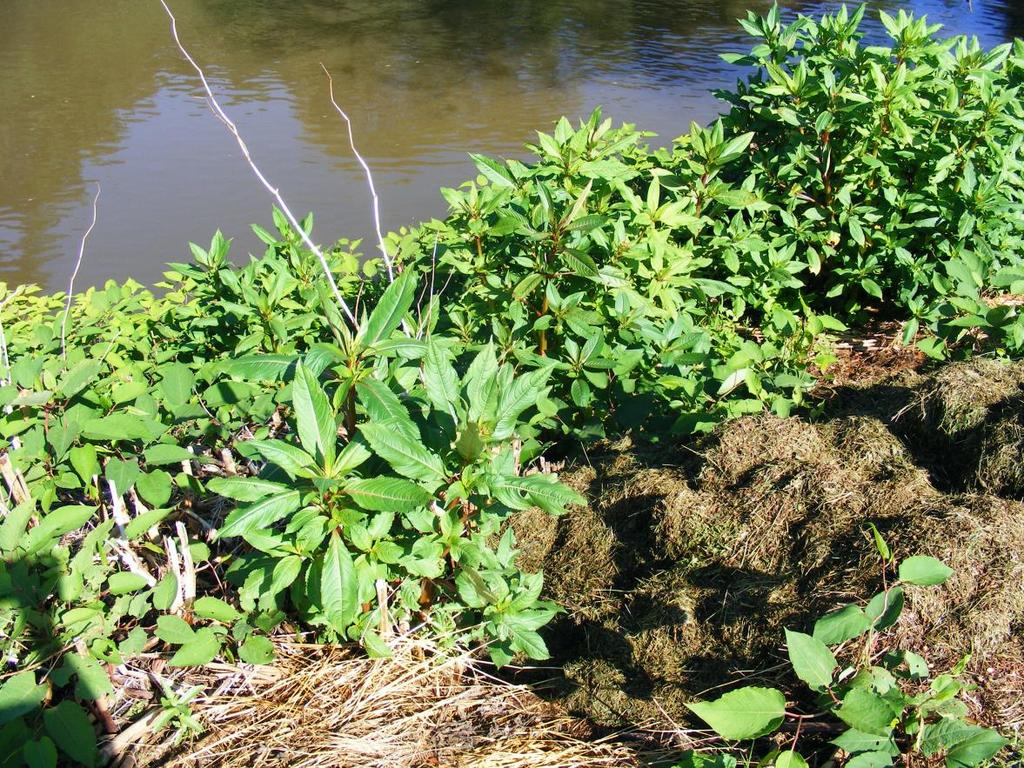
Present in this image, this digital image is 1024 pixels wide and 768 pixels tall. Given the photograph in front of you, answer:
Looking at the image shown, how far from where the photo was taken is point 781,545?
8.23ft

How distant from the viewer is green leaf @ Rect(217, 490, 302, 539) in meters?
2.10

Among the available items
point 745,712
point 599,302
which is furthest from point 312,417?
point 599,302

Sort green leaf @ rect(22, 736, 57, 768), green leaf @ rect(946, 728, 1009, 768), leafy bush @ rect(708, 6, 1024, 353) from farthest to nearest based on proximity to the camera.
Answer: leafy bush @ rect(708, 6, 1024, 353) < green leaf @ rect(22, 736, 57, 768) < green leaf @ rect(946, 728, 1009, 768)

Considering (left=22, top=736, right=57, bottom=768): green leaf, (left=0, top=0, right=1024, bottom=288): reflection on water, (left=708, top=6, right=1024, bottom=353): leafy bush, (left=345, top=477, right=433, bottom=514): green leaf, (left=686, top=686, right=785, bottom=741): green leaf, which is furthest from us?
(left=0, top=0, right=1024, bottom=288): reflection on water

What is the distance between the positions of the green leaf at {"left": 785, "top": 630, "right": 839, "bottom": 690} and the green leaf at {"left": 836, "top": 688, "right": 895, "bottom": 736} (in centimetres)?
6

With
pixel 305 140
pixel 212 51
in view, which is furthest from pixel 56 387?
pixel 212 51

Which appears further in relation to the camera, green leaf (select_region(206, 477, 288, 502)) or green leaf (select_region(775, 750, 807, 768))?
green leaf (select_region(206, 477, 288, 502))

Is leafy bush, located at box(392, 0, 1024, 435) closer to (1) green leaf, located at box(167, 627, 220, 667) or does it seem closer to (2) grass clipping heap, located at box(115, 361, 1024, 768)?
(2) grass clipping heap, located at box(115, 361, 1024, 768)

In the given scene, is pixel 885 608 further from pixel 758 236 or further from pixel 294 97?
pixel 294 97

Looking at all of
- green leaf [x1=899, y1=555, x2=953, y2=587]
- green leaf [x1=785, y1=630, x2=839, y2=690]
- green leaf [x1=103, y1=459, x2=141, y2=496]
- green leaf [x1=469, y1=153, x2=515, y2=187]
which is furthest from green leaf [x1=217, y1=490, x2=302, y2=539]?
green leaf [x1=469, y1=153, x2=515, y2=187]

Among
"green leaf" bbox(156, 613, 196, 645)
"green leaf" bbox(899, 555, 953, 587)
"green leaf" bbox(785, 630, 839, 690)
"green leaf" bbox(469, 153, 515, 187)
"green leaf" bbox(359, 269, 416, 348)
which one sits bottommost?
"green leaf" bbox(156, 613, 196, 645)

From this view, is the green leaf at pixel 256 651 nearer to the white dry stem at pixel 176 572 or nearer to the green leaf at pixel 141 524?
the white dry stem at pixel 176 572

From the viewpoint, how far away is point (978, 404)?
2.71 m

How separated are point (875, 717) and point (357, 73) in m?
13.4
